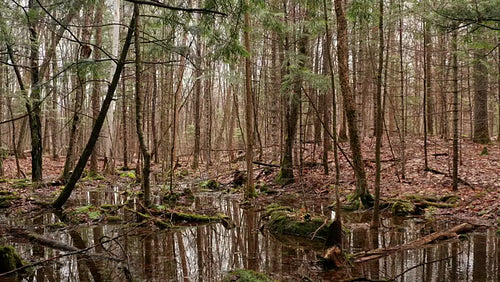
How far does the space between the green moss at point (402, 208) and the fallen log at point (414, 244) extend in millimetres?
2109

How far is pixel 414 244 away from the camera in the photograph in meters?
6.18

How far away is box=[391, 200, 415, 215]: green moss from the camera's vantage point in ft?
30.2

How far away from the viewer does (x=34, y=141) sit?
12891 mm

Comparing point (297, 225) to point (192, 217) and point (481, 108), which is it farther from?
point (481, 108)

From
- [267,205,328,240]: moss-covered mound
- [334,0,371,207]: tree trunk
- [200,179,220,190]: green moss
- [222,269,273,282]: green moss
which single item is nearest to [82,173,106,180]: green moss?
[200,179,220,190]: green moss

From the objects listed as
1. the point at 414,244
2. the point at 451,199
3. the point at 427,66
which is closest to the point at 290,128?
the point at 451,199

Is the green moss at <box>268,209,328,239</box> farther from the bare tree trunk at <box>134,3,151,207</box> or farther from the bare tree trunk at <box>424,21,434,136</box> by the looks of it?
the bare tree trunk at <box>424,21,434,136</box>

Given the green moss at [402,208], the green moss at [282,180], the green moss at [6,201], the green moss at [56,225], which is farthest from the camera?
the green moss at [282,180]

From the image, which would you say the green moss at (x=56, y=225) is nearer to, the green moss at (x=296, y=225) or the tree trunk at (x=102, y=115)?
the tree trunk at (x=102, y=115)

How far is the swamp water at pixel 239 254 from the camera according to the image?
15.9ft

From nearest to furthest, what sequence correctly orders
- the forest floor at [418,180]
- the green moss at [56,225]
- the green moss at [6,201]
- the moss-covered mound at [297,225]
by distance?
the moss-covered mound at [297,225]
the green moss at [56,225]
the forest floor at [418,180]
the green moss at [6,201]

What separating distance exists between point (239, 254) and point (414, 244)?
3149 millimetres

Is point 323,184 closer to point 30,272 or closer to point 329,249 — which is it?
point 329,249

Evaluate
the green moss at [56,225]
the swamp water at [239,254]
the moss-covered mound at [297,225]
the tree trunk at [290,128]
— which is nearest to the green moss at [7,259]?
the swamp water at [239,254]
